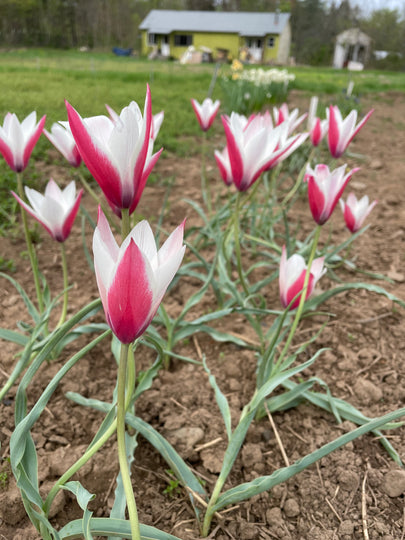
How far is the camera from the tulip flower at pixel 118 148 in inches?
25.3

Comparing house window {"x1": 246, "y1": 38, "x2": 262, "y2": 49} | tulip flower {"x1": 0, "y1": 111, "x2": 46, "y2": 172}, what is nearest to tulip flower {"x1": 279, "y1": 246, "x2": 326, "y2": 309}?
tulip flower {"x1": 0, "y1": 111, "x2": 46, "y2": 172}

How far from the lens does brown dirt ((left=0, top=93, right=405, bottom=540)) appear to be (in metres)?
1.06

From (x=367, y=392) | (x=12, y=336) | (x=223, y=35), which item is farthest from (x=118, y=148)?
(x=223, y=35)

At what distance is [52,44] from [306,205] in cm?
3674

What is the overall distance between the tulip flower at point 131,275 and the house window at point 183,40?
3766 centimetres

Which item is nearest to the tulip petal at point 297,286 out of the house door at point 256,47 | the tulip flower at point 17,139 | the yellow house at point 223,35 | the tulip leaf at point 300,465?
the tulip leaf at point 300,465

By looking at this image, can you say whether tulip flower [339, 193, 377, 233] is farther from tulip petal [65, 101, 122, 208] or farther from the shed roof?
the shed roof

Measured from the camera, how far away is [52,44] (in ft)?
111

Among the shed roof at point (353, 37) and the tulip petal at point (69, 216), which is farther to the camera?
the shed roof at point (353, 37)

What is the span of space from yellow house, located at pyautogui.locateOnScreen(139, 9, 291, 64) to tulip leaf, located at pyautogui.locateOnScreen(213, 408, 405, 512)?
3472cm

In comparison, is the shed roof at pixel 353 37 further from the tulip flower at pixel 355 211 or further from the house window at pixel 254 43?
the tulip flower at pixel 355 211

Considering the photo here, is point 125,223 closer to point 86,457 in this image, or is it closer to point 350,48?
point 86,457

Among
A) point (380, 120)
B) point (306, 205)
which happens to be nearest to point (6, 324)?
point (306, 205)

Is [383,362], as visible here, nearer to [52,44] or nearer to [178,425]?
[178,425]
